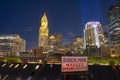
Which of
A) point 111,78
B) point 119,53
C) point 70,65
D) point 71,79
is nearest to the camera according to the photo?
point 70,65

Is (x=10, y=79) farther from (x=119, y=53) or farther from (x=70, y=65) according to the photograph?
(x=119, y=53)

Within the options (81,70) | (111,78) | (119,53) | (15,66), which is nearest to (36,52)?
(119,53)

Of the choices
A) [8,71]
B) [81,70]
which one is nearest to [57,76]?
[8,71]

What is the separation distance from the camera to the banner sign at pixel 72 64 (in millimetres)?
16219

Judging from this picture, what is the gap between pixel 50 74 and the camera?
141 ft

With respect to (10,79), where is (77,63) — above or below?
above

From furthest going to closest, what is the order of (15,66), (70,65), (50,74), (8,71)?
(15,66) < (8,71) < (50,74) < (70,65)

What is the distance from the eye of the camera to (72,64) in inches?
643

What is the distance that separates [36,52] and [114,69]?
157379 mm

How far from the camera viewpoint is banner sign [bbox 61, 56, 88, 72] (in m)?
16.2

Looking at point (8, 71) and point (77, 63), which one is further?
point (8, 71)

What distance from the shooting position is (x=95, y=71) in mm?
43688

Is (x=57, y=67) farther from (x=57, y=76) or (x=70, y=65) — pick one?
(x=70, y=65)

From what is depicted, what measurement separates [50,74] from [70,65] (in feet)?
90.1
